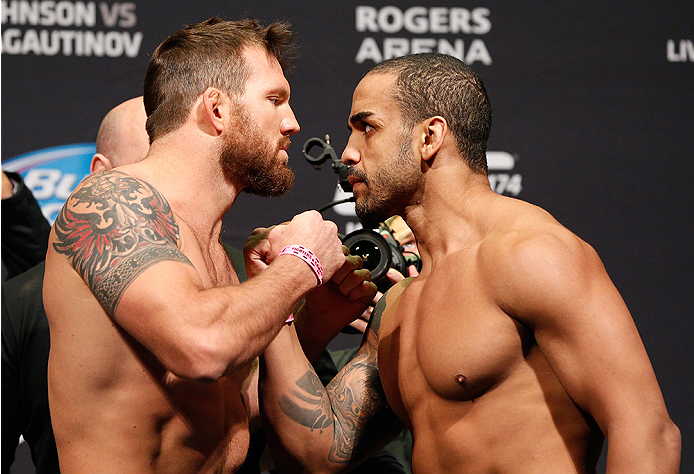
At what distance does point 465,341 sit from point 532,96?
170cm

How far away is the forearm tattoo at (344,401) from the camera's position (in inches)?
60.2

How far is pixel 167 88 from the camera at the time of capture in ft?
4.62

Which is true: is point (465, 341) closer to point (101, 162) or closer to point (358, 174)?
point (358, 174)

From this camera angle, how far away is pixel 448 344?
128 centimetres

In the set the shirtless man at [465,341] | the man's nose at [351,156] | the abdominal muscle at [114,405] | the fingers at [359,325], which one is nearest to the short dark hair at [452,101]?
the shirtless man at [465,341]

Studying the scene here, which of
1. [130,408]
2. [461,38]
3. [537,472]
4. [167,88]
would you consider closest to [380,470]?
[537,472]

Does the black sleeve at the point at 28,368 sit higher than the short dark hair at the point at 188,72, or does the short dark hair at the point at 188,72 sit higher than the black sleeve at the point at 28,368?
the short dark hair at the point at 188,72

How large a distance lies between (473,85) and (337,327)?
65 cm

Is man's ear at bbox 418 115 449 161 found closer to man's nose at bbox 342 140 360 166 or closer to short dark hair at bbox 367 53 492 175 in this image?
short dark hair at bbox 367 53 492 175

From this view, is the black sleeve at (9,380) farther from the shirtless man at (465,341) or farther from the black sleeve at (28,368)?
the shirtless man at (465,341)

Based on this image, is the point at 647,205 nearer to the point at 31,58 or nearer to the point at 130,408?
the point at 130,408

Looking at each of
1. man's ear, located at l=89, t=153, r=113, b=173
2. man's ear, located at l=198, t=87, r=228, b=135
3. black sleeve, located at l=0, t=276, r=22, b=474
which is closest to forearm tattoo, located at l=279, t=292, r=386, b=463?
man's ear, located at l=198, t=87, r=228, b=135

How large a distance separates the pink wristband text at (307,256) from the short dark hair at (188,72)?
0.35 metres

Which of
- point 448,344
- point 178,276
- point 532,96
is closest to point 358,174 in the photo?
point 448,344
